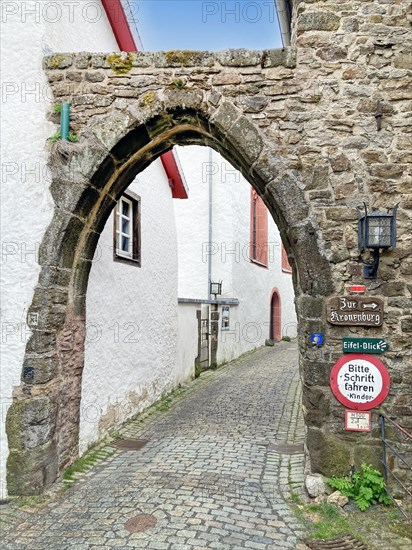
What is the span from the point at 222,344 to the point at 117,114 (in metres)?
9.05

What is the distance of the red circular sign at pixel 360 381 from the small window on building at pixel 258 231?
11.7 metres

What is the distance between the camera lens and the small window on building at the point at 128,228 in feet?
21.1

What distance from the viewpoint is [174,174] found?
28.8 ft

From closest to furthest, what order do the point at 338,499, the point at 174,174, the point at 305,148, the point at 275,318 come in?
the point at 338,499 → the point at 305,148 → the point at 174,174 → the point at 275,318

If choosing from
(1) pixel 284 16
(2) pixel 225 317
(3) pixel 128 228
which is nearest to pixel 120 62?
(1) pixel 284 16

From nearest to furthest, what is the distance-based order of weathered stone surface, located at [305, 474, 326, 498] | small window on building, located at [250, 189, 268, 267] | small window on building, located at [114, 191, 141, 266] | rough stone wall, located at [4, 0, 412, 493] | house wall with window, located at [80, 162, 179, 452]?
weathered stone surface, located at [305, 474, 326, 498] → rough stone wall, located at [4, 0, 412, 493] → house wall with window, located at [80, 162, 179, 452] → small window on building, located at [114, 191, 141, 266] → small window on building, located at [250, 189, 268, 267]

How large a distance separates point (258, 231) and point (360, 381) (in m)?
13.2

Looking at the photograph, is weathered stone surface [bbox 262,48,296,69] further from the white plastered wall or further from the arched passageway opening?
the white plastered wall

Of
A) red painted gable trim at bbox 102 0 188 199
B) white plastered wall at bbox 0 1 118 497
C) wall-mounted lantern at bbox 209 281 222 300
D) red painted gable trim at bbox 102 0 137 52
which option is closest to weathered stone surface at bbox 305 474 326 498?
white plastered wall at bbox 0 1 118 497

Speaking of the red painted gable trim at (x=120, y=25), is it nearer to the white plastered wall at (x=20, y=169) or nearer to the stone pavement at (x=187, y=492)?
the white plastered wall at (x=20, y=169)

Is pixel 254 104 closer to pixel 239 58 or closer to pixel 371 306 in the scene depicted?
pixel 239 58

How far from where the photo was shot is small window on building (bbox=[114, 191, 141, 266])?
6.43 metres

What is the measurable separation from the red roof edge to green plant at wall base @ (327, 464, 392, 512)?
19.9ft

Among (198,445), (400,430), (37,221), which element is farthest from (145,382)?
(400,430)
